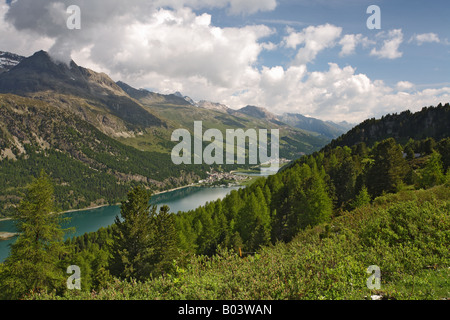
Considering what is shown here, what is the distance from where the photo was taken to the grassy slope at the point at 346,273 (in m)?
8.03

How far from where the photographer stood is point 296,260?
10812 millimetres

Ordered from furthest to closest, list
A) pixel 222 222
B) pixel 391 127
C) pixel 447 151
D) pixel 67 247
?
pixel 391 127, pixel 222 222, pixel 447 151, pixel 67 247

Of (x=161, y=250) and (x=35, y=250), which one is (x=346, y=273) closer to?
(x=35, y=250)

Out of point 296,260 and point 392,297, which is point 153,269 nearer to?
point 296,260

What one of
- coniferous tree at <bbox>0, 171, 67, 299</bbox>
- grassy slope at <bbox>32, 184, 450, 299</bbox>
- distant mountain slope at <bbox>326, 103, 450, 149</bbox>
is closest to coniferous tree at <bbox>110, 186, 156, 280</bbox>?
coniferous tree at <bbox>0, 171, 67, 299</bbox>

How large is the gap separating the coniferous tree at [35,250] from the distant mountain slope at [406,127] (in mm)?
119862

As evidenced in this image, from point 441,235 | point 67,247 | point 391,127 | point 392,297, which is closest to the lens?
point 392,297

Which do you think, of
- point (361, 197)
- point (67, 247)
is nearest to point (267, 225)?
point (361, 197)

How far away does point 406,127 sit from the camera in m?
115

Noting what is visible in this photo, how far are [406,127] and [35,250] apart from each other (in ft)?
467

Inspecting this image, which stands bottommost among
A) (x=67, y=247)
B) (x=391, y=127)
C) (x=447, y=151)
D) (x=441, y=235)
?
(x=67, y=247)

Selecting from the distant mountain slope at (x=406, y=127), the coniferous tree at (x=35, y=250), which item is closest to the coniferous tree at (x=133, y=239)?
the coniferous tree at (x=35, y=250)

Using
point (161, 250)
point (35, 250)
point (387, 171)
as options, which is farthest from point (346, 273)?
point (387, 171)
